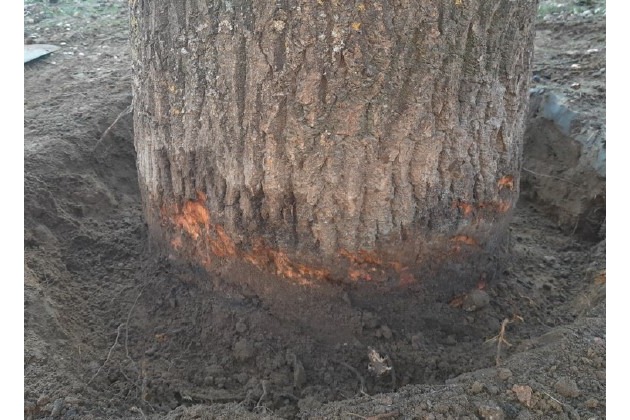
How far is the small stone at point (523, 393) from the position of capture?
60.5 inches

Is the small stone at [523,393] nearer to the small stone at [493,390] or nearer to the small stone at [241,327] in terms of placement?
the small stone at [493,390]

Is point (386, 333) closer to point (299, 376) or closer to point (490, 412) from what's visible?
point (299, 376)

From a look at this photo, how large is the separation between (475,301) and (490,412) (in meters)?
0.73

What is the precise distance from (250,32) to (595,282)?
1.66m

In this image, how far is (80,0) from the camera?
5711 mm

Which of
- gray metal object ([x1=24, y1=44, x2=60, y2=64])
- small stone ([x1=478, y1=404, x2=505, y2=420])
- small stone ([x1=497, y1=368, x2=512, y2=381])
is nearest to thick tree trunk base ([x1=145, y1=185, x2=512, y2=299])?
small stone ([x1=497, y1=368, x2=512, y2=381])

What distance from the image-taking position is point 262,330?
2096 mm

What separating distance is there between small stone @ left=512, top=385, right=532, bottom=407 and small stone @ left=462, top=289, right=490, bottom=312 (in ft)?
2.05

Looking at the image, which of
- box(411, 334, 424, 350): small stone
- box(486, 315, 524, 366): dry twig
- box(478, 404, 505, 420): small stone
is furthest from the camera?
box(411, 334, 424, 350): small stone

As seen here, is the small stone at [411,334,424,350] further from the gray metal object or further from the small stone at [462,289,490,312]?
the gray metal object

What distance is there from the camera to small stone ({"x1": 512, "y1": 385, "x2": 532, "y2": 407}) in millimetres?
1537

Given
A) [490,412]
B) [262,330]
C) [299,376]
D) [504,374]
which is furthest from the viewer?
[262,330]

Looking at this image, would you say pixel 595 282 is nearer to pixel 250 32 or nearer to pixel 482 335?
pixel 482 335

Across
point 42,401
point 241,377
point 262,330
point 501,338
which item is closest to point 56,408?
point 42,401
